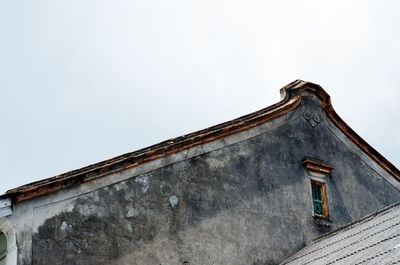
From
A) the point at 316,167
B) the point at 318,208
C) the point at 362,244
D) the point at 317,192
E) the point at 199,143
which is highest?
the point at 316,167

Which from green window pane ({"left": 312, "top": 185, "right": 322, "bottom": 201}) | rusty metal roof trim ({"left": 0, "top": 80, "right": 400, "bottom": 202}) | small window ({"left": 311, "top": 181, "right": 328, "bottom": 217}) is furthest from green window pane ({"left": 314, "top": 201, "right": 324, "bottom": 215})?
rusty metal roof trim ({"left": 0, "top": 80, "right": 400, "bottom": 202})

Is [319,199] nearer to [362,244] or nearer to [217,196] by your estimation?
[217,196]

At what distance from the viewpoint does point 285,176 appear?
43.4 feet

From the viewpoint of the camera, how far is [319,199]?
1372 centimetres

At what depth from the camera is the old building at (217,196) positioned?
32.2 feet

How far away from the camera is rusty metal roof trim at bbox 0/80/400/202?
9852 millimetres

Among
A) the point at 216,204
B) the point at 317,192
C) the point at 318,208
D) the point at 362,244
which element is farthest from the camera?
the point at 317,192

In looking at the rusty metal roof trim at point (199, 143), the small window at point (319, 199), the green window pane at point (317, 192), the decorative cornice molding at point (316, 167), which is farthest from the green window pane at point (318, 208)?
the rusty metal roof trim at point (199, 143)

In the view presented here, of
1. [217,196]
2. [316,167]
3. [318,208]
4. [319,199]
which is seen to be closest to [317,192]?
[319,199]

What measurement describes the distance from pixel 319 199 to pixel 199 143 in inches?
136

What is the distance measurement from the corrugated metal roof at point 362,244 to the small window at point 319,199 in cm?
95

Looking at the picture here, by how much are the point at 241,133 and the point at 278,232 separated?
212 cm

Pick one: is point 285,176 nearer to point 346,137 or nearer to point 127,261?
point 346,137

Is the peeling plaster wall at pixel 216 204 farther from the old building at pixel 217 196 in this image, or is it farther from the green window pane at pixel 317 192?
the green window pane at pixel 317 192
